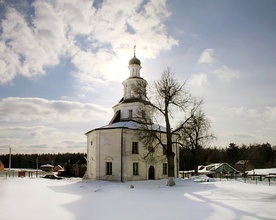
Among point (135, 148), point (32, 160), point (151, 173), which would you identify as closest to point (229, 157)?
point (151, 173)

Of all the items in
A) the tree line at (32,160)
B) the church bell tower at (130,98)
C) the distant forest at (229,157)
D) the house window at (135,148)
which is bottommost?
the tree line at (32,160)

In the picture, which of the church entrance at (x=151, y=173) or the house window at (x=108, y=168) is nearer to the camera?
the house window at (x=108, y=168)

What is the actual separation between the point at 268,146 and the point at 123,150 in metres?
75.5

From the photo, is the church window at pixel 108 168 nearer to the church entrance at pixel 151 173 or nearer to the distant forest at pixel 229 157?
the church entrance at pixel 151 173

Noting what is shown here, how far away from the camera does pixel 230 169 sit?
52812 millimetres

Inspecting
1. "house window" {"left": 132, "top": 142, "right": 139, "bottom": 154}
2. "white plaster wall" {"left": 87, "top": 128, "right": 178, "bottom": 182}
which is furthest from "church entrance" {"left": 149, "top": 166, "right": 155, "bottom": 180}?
"house window" {"left": 132, "top": 142, "right": 139, "bottom": 154}

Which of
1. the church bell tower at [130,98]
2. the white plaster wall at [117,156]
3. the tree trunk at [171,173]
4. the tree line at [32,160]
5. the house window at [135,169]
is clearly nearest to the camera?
the tree trunk at [171,173]

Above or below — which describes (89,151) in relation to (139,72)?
below

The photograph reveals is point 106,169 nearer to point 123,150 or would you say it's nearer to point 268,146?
point 123,150

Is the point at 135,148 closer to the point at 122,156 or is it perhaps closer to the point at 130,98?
the point at 122,156

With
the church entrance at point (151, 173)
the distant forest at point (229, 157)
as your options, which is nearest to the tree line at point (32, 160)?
the distant forest at point (229, 157)

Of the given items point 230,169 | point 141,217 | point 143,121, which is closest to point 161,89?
point 143,121

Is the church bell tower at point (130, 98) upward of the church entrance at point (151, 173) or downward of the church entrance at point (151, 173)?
upward

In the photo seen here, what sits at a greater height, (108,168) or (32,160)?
(108,168)
